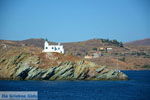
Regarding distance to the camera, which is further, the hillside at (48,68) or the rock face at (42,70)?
the hillside at (48,68)

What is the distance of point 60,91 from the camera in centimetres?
9562

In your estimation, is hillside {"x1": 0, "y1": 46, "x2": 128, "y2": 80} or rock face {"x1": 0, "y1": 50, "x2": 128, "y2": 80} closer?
rock face {"x1": 0, "y1": 50, "x2": 128, "y2": 80}

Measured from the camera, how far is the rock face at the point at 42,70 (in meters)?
123

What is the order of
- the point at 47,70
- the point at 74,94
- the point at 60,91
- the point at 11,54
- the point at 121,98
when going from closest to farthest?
the point at 121,98
the point at 74,94
the point at 60,91
the point at 47,70
the point at 11,54

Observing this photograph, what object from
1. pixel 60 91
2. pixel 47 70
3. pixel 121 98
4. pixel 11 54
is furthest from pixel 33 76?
pixel 121 98

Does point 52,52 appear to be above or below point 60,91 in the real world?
above

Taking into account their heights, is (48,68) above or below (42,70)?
above

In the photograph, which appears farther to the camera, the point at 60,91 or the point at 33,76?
the point at 33,76

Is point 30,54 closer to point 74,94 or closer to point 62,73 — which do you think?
point 62,73

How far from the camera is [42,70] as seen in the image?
12269 centimetres

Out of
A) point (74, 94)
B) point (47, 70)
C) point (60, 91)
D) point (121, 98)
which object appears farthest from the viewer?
point (47, 70)

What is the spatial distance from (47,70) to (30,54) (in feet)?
34.2

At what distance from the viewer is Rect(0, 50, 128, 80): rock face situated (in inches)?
4833

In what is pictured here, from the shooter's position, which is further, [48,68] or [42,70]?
[48,68]
